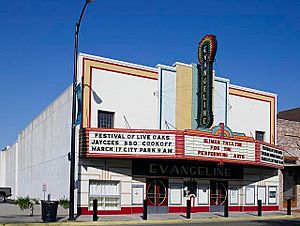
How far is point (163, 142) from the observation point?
2603cm

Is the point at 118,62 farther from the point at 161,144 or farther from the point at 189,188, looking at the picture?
the point at 189,188

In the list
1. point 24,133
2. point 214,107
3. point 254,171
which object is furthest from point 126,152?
point 24,133

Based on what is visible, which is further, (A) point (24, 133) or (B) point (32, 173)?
(A) point (24, 133)

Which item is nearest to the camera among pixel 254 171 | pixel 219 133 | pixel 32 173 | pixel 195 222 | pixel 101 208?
pixel 195 222

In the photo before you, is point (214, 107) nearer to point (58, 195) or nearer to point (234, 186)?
point (234, 186)

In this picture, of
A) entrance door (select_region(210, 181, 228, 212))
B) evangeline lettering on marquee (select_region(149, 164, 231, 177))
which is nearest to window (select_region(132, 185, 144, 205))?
evangeline lettering on marquee (select_region(149, 164, 231, 177))

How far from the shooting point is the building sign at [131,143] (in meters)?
25.3

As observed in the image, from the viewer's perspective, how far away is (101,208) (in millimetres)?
26688

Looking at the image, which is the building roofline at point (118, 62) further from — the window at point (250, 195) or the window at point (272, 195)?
the window at point (272, 195)

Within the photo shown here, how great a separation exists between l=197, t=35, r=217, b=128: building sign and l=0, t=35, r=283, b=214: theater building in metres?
0.07

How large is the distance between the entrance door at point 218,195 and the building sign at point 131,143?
6.51 metres

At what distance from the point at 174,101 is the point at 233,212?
8.44 metres

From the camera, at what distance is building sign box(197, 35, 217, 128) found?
29.6 m

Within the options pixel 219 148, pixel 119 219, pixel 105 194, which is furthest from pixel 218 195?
pixel 119 219
